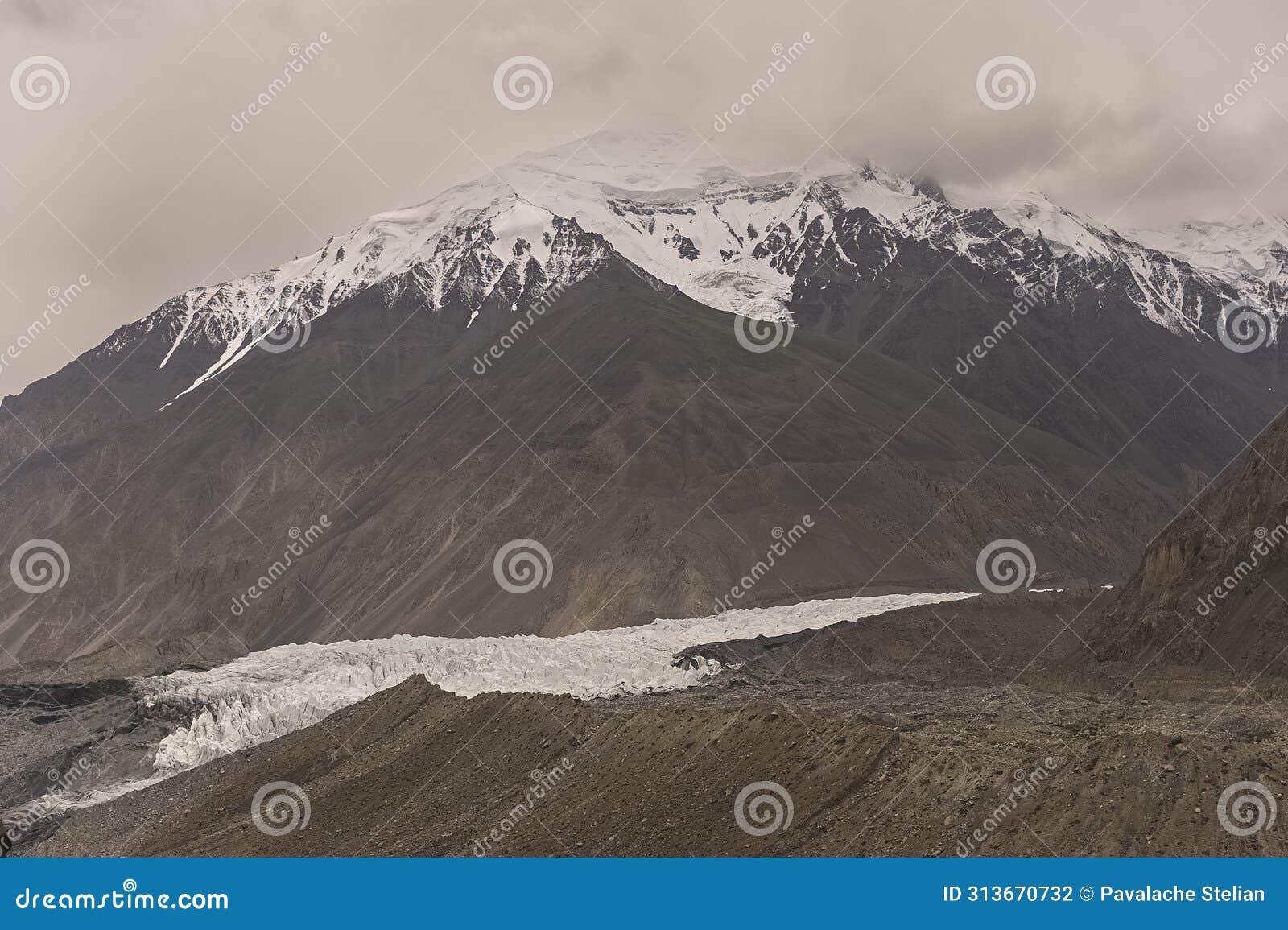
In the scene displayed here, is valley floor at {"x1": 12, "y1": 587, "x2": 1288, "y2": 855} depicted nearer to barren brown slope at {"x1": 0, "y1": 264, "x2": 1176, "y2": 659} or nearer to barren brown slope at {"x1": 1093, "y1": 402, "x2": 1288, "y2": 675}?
barren brown slope at {"x1": 1093, "y1": 402, "x2": 1288, "y2": 675}

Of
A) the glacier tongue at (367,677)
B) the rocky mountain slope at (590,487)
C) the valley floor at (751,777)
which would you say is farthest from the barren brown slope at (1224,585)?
the rocky mountain slope at (590,487)

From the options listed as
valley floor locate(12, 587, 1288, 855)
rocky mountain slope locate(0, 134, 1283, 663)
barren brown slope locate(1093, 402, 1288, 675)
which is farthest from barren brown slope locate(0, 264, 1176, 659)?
valley floor locate(12, 587, 1288, 855)

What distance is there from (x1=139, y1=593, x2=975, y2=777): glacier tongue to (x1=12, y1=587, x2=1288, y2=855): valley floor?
271 inches

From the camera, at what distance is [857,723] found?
117 feet

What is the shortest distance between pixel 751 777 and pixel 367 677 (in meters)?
35.2

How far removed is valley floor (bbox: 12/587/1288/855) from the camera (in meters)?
29.5

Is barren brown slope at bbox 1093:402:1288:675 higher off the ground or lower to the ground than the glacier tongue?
higher

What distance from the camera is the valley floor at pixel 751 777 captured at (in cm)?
2945

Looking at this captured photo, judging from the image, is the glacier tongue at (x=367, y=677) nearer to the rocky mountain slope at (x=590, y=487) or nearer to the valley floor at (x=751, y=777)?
the valley floor at (x=751, y=777)

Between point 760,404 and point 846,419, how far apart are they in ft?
28.6

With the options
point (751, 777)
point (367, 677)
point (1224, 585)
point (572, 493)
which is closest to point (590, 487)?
point (572, 493)

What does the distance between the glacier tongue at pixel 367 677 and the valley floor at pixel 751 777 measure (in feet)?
22.6

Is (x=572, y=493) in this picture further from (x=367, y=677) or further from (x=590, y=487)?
(x=367, y=677)

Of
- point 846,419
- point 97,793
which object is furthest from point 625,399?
point 97,793
